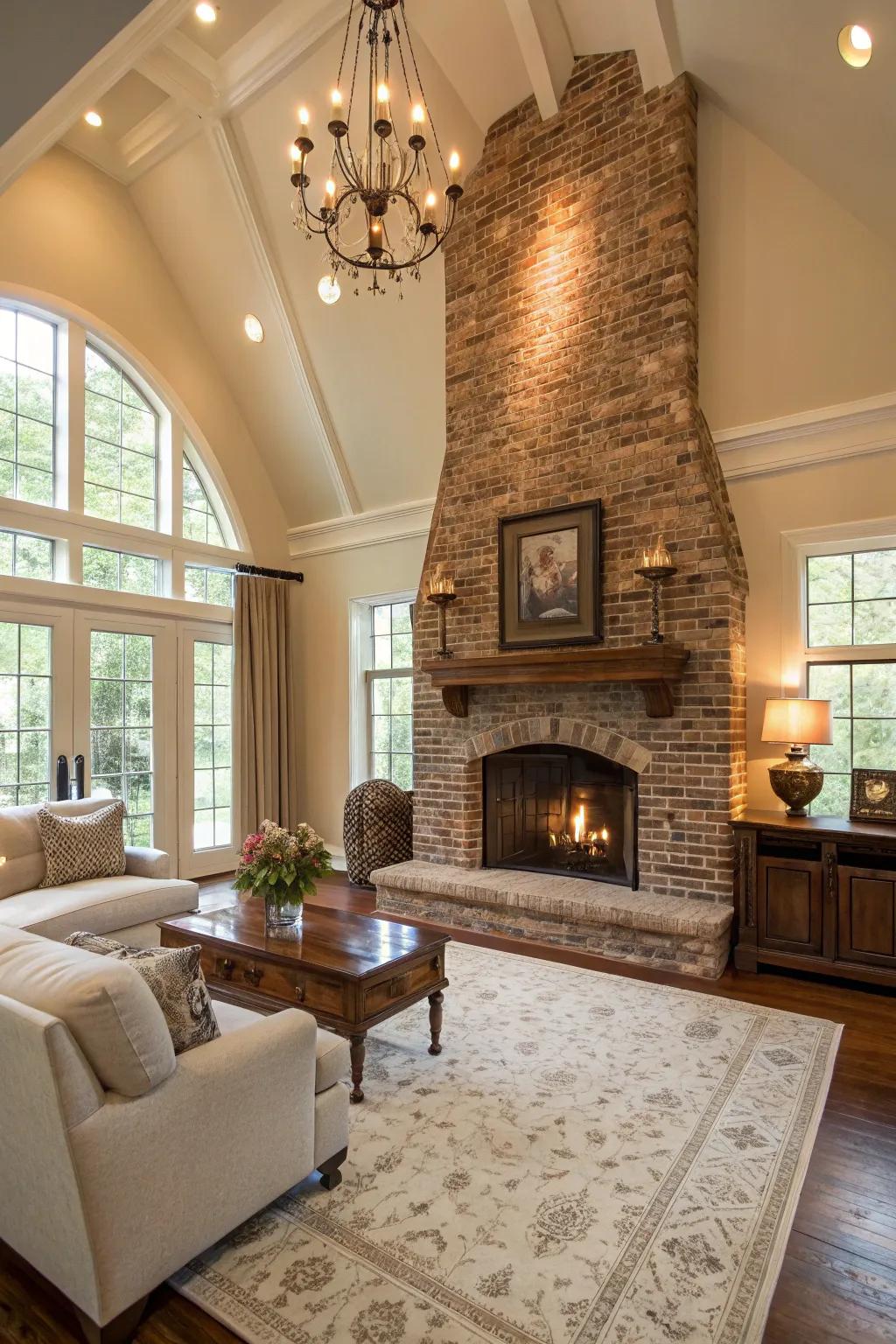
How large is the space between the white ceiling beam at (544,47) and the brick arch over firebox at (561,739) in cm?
394

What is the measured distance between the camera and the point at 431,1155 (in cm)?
244

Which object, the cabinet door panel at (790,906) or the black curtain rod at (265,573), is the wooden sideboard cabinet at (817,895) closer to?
the cabinet door panel at (790,906)

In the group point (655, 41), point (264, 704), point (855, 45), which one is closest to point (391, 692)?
point (264, 704)

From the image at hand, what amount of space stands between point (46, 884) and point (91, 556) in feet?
8.51

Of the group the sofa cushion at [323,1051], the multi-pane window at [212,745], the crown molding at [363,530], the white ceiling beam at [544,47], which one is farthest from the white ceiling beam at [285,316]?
the sofa cushion at [323,1051]

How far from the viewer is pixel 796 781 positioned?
166 inches

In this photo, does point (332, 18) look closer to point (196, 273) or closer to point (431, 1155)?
point (196, 273)

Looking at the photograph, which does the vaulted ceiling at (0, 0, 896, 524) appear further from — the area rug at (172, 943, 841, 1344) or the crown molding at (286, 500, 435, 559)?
the area rug at (172, 943, 841, 1344)

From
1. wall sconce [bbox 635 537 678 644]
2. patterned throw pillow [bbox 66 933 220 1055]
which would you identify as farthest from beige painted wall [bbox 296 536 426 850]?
patterned throw pillow [bbox 66 933 220 1055]

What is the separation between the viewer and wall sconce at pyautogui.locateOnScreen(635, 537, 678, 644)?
432cm

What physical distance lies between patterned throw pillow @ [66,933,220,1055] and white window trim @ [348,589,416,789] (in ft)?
15.8

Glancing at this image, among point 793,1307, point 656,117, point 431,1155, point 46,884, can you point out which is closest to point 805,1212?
point 793,1307

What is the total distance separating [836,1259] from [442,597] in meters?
4.10

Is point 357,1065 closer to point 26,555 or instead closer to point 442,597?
point 442,597
